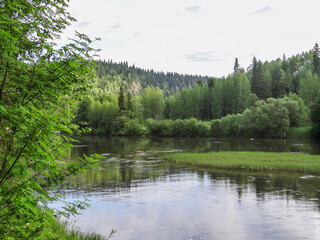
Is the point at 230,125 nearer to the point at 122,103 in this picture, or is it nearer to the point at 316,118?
the point at 316,118

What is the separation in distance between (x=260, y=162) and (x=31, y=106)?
3506cm

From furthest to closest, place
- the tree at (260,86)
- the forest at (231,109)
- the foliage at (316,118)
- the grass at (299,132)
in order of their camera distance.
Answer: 1. the tree at (260,86)
2. the forest at (231,109)
3. the grass at (299,132)
4. the foliage at (316,118)

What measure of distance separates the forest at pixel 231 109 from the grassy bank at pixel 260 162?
47751mm

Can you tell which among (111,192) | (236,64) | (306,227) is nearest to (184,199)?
(111,192)

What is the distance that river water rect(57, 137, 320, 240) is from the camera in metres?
16.2

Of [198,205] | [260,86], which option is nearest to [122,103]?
[260,86]

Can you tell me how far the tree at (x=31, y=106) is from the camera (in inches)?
169

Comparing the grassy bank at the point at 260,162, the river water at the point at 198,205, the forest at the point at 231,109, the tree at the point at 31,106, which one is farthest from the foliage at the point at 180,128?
the tree at the point at 31,106

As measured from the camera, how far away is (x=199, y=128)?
10556cm

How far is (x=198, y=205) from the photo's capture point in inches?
827

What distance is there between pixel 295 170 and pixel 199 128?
73947mm

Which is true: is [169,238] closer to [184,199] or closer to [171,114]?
[184,199]

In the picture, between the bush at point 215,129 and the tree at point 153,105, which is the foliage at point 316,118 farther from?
the tree at point 153,105

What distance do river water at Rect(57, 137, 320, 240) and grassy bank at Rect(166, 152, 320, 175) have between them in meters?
2.27
